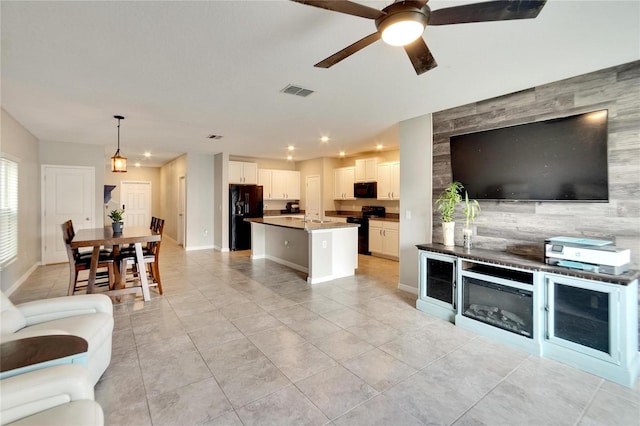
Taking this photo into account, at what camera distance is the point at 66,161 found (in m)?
6.15

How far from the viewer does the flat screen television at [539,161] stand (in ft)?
8.66

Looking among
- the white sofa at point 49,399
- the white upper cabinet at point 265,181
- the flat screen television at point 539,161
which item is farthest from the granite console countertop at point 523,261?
the white upper cabinet at point 265,181

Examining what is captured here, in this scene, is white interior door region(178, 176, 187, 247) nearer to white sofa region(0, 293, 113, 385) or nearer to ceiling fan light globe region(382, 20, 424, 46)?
white sofa region(0, 293, 113, 385)

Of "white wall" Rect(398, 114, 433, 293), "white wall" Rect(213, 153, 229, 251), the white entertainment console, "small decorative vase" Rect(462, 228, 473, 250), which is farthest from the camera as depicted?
"white wall" Rect(213, 153, 229, 251)

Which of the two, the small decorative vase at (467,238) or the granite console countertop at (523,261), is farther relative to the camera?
the small decorative vase at (467,238)

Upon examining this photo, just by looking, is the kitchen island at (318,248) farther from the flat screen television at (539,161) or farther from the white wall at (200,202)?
the white wall at (200,202)

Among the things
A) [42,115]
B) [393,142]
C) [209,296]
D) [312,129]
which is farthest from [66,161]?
[393,142]

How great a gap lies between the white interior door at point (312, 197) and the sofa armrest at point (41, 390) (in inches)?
283

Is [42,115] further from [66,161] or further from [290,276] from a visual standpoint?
[290,276]

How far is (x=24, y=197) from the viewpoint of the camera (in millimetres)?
4824

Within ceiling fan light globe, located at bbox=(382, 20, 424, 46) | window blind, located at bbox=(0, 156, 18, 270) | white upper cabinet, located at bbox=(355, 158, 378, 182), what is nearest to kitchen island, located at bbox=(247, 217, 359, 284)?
white upper cabinet, located at bbox=(355, 158, 378, 182)

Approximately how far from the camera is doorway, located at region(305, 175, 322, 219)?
27.8 ft

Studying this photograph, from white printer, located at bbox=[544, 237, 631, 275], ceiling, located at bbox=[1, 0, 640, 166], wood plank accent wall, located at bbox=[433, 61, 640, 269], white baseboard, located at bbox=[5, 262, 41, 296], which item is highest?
ceiling, located at bbox=[1, 0, 640, 166]

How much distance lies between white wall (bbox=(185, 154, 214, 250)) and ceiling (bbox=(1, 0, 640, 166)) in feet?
10.7
